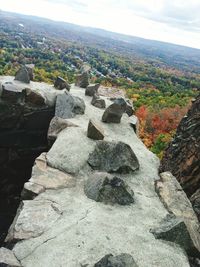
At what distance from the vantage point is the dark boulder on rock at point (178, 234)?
711cm

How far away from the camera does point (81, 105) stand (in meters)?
13.5

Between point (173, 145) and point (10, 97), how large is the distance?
5774 millimetres

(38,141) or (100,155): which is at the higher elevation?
(100,155)

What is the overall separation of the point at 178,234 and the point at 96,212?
1.56 meters

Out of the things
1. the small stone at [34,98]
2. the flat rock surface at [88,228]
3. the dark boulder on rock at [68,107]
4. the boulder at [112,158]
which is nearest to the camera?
the flat rock surface at [88,228]

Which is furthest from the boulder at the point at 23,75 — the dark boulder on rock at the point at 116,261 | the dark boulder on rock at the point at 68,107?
the dark boulder on rock at the point at 116,261

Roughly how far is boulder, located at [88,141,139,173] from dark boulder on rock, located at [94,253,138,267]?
13.0ft

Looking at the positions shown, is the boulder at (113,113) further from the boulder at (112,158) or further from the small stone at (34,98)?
the boulder at (112,158)

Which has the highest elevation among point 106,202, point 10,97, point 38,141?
point 106,202

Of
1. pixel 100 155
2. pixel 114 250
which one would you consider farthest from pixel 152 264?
pixel 100 155

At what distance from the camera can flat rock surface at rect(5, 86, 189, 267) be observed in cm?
639

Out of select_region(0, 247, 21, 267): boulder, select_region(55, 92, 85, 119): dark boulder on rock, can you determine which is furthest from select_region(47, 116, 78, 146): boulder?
select_region(0, 247, 21, 267): boulder

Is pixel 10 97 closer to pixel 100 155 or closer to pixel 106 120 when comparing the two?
pixel 106 120

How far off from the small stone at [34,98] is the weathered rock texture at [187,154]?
16.4 feet
